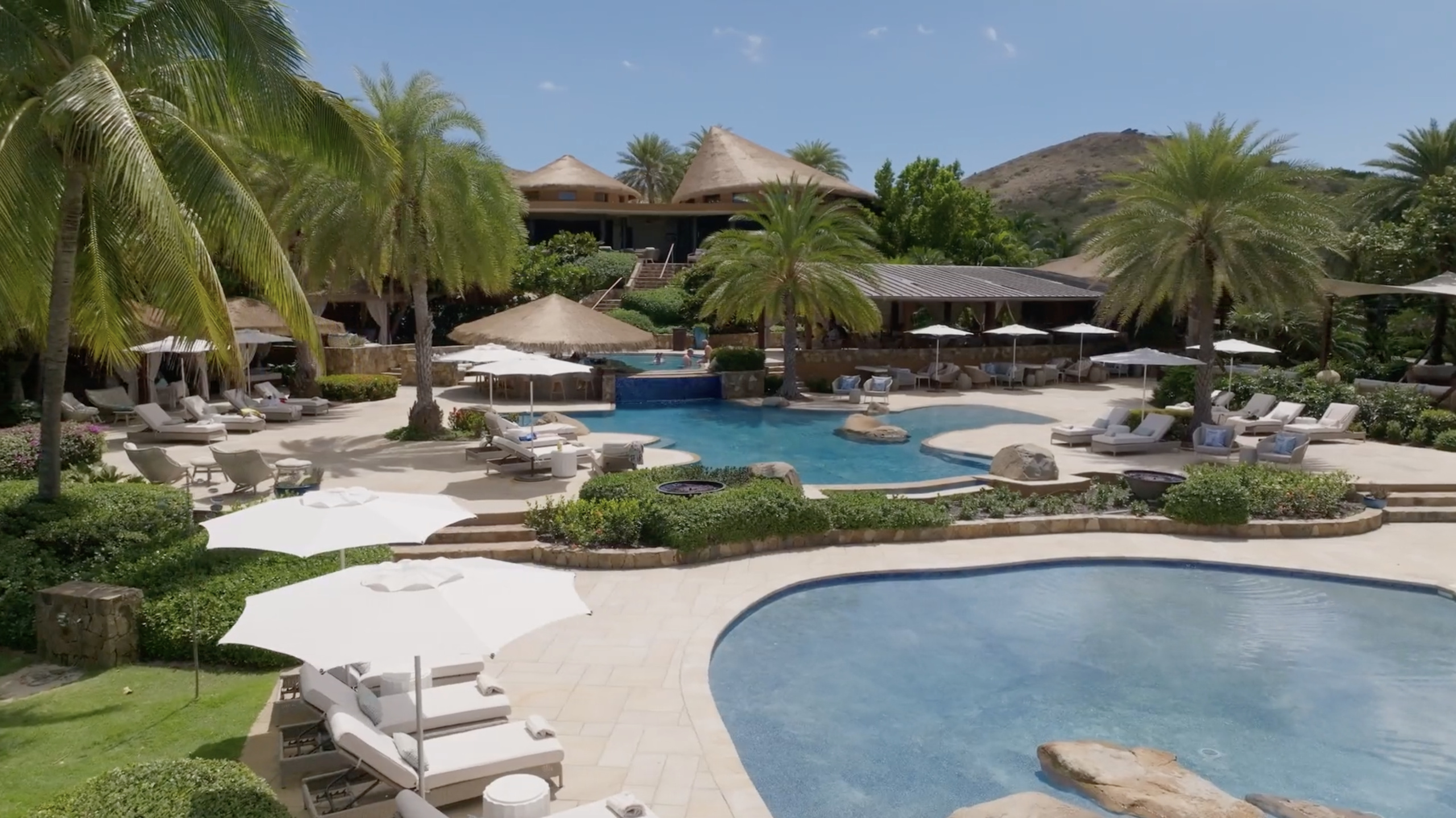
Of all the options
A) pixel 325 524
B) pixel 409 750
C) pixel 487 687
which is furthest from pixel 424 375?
pixel 409 750

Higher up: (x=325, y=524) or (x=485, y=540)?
(x=325, y=524)

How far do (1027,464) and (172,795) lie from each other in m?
13.2

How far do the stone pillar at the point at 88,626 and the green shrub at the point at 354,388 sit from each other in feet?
57.7

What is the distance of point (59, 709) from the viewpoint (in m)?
7.19

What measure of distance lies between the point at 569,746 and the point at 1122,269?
1672 cm

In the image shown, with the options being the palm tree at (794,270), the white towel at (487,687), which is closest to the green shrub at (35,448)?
the white towel at (487,687)

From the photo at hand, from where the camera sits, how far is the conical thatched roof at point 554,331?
72.2ft

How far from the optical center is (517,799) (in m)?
5.19

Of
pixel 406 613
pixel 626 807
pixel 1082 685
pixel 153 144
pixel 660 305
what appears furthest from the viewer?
pixel 660 305

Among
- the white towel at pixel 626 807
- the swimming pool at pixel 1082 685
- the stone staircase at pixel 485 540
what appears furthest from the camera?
the stone staircase at pixel 485 540

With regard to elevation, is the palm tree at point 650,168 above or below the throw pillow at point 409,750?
above

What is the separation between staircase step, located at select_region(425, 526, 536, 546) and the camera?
11969mm

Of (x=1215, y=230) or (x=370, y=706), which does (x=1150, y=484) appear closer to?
(x=1215, y=230)

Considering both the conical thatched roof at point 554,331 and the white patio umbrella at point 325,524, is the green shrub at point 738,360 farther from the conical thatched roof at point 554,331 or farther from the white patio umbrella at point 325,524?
the white patio umbrella at point 325,524
